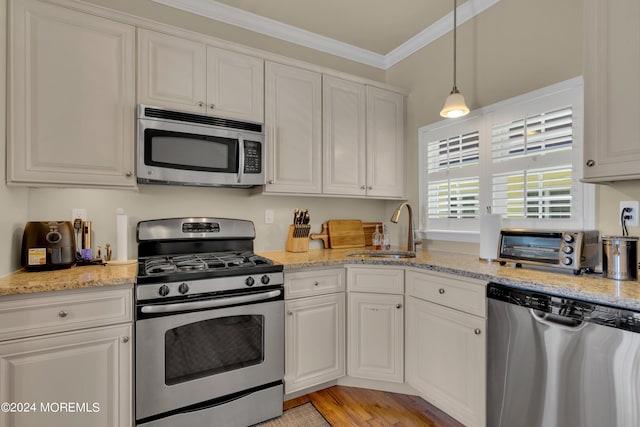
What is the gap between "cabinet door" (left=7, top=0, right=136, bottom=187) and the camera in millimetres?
1591

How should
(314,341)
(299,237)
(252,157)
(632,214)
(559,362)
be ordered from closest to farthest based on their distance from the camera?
(559,362), (632,214), (314,341), (252,157), (299,237)

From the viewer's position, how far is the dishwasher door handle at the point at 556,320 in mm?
1273

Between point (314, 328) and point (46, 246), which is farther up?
point (46, 246)

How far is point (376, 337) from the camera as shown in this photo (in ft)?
7.02

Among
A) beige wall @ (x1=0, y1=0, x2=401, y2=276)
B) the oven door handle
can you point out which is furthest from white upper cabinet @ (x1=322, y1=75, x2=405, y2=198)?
the oven door handle

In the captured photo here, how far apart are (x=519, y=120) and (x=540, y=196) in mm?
515

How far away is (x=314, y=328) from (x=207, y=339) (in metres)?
0.68

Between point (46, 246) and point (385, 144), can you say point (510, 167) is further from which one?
point (46, 246)

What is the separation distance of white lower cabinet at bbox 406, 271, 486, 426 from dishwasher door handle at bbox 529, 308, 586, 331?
250 mm

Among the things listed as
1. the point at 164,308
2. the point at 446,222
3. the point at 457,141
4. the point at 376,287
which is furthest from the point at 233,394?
the point at 457,141

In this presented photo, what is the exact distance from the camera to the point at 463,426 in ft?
5.97

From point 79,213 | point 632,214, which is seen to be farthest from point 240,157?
point 632,214

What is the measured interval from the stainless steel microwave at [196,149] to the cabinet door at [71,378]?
0.90 m

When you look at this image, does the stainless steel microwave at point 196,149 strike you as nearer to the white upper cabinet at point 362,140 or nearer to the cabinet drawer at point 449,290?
the white upper cabinet at point 362,140
